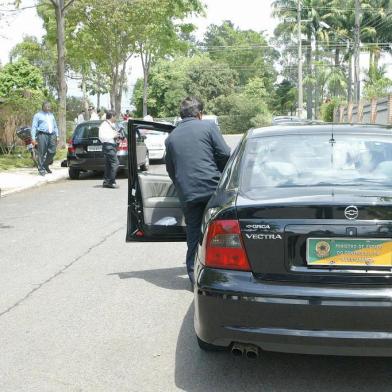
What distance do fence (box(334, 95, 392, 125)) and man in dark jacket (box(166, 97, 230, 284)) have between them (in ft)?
68.6

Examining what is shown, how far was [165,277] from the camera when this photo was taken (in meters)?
6.76

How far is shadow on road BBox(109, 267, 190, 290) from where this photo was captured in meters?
6.42

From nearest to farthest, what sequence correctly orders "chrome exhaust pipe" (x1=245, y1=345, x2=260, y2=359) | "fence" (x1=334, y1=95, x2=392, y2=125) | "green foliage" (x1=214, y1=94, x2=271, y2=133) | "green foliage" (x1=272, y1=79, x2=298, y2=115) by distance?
"chrome exhaust pipe" (x1=245, y1=345, x2=260, y2=359) < "fence" (x1=334, y1=95, x2=392, y2=125) < "green foliage" (x1=214, y1=94, x2=271, y2=133) < "green foliage" (x1=272, y1=79, x2=298, y2=115)

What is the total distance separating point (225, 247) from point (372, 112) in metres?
29.1

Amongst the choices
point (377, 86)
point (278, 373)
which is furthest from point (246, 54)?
point (278, 373)

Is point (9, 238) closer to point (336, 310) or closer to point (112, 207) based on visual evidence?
point (112, 207)

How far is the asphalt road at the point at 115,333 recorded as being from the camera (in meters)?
4.07

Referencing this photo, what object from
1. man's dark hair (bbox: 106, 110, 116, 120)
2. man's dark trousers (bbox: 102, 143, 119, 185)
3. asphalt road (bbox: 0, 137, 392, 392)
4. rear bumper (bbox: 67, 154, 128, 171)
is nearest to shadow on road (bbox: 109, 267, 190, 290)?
asphalt road (bbox: 0, 137, 392, 392)

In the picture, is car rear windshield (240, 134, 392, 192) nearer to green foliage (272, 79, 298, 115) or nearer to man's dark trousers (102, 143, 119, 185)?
man's dark trousers (102, 143, 119, 185)

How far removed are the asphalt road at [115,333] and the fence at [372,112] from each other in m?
19.9

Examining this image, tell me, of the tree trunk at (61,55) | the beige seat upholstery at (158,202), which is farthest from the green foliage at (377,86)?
the beige seat upholstery at (158,202)

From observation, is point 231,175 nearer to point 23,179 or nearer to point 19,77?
point 23,179

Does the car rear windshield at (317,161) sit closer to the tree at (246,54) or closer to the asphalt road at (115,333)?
the asphalt road at (115,333)

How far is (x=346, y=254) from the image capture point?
12.0 ft
